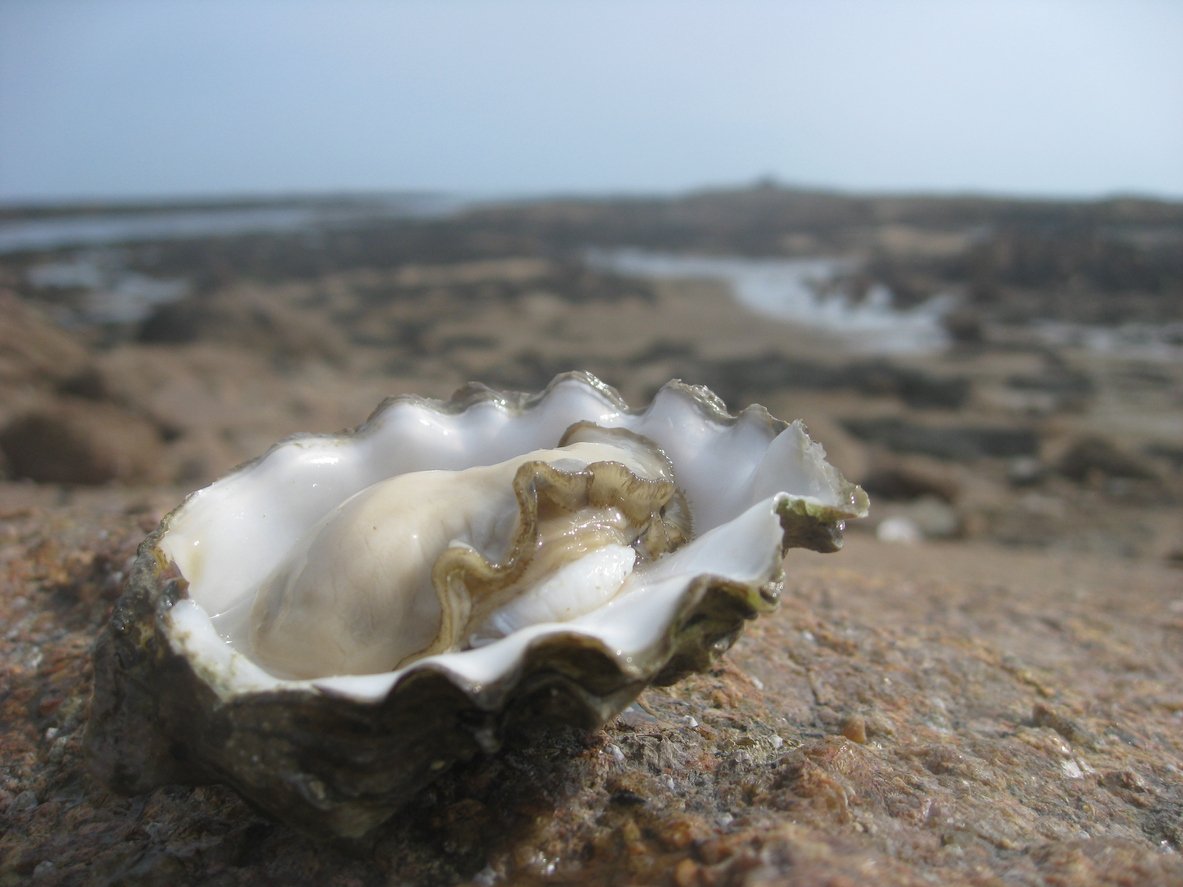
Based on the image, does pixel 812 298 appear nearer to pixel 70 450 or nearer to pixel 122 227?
pixel 70 450

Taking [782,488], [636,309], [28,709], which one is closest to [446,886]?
[782,488]

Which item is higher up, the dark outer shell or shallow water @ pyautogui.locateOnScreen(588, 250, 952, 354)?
the dark outer shell

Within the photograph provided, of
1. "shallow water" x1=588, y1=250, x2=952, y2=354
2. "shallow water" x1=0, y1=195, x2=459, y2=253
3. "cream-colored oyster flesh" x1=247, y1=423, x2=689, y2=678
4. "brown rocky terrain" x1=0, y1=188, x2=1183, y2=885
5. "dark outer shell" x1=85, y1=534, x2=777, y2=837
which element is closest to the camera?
"dark outer shell" x1=85, y1=534, x2=777, y2=837

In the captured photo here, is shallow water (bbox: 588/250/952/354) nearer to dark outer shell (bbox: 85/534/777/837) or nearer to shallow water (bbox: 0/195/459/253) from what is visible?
dark outer shell (bbox: 85/534/777/837)

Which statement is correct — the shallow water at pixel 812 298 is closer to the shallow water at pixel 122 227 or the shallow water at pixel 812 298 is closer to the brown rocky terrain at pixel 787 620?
the brown rocky terrain at pixel 787 620

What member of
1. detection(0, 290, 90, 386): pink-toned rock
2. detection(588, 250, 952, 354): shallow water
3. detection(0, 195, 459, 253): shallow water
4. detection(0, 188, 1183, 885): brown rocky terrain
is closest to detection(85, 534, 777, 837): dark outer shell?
detection(0, 188, 1183, 885): brown rocky terrain

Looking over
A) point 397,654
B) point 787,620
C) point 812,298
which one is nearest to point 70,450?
point 397,654

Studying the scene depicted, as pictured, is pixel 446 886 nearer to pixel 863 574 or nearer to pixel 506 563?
pixel 506 563

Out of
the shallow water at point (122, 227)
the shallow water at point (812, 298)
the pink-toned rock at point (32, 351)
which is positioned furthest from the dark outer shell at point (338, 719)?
the shallow water at point (122, 227)
